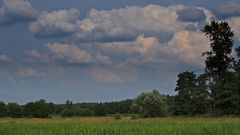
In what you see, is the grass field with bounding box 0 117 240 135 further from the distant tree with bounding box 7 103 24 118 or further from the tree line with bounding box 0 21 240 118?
the distant tree with bounding box 7 103 24 118

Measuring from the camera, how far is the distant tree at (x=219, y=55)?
78812mm

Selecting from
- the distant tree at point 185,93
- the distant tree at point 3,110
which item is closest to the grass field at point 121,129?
the distant tree at point 185,93

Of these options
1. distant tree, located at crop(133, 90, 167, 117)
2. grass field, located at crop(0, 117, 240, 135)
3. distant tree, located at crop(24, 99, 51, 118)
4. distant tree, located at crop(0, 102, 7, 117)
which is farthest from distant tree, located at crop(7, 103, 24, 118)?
grass field, located at crop(0, 117, 240, 135)

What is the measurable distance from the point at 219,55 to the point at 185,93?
21.0 metres

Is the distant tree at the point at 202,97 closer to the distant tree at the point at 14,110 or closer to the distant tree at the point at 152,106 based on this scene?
the distant tree at the point at 152,106

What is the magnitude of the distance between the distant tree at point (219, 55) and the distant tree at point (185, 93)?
10.6m

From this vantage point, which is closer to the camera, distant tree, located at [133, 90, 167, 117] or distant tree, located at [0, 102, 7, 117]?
distant tree, located at [133, 90, 167, 117]

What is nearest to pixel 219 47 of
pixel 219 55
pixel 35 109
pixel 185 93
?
pixel 219 55

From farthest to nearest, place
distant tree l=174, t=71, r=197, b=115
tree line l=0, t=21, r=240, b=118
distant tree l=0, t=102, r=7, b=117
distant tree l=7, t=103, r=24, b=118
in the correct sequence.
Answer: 1. distant tree l=0, t=102, r=7, b=117
2. distant tree l=7, t=103, r=24, b=118
3. distant tree l=174, t=71, r=197, b=115
4. tree line l=0, t=21, r=240, b=118

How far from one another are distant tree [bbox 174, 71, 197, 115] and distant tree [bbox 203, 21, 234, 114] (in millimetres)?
10572

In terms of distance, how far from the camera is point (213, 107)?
79.8 m

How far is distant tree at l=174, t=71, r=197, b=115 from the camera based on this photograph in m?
91.9

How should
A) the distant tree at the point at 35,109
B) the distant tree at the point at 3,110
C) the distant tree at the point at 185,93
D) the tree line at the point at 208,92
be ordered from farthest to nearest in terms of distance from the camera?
the distant tree at the point at 3,110, the distant tree at the point at 35,109, the distant tree at the point at 185,93, the tree line at the point at 208,92

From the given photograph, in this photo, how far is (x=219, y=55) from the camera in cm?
7931
